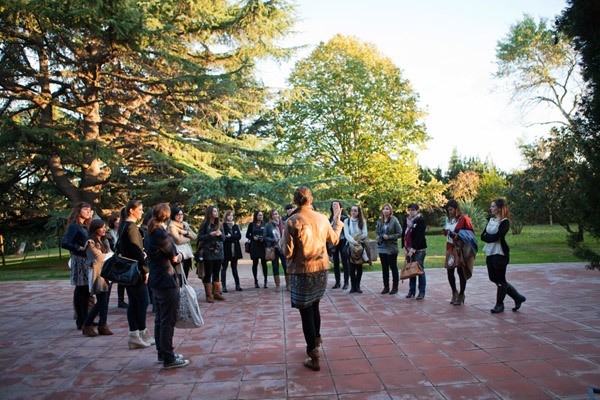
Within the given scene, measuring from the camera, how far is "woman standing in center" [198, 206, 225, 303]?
26.6ft

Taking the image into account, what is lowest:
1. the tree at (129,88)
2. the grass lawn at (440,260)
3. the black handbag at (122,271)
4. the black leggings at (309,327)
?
the grass lawn at (440,260)

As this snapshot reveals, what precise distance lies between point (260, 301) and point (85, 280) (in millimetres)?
3270

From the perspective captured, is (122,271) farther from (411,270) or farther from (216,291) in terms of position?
(411,270)

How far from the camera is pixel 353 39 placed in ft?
82.0

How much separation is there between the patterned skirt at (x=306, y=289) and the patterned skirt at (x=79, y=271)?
352 centimetres

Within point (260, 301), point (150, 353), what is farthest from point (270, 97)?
point (150, 353)

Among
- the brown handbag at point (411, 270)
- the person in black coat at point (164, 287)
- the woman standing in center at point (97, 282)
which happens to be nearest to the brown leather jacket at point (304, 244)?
the person in black coat at point (164, 287)

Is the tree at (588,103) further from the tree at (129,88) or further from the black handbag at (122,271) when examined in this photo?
the tree at (129,88)

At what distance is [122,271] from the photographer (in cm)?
501

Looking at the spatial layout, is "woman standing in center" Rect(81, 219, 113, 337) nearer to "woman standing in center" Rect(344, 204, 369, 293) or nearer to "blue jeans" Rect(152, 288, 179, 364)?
"blue jeans" Rect(152, 288, 179, 364)

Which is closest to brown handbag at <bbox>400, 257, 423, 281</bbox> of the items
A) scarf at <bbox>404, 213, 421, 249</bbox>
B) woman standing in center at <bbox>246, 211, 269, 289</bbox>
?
scarf at <bbox>404, 213, 421, 249</bbox>

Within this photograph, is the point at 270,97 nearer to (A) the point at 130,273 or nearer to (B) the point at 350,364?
(A) the point at 130,273

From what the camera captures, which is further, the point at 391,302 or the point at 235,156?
the point at 235,156

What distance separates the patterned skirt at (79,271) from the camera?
605 cm
